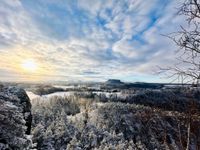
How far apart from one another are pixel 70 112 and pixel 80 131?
185ft

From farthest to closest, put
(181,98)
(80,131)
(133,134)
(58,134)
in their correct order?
(133,134), (80,131), (58,134), (181,98)

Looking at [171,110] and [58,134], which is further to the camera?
[58,134]

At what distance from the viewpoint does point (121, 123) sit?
302ft

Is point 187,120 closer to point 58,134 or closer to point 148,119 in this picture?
point 148,119

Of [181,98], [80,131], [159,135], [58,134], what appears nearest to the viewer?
[181,98]

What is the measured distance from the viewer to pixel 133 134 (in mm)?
82875

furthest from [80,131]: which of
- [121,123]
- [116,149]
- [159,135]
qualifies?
[159,135]

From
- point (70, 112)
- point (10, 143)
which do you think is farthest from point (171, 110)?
point (70, 112)

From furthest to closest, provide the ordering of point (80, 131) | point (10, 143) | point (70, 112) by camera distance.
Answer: point (70, 112)
point (80, 131)
point (10, 143)

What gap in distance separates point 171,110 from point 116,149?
40.1m

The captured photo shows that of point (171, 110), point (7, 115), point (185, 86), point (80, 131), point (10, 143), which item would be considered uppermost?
point (185, 86)

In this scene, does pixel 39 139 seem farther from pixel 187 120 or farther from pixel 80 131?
pixel 187 120

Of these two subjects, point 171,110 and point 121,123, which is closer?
point 171,110

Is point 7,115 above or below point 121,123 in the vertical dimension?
above
